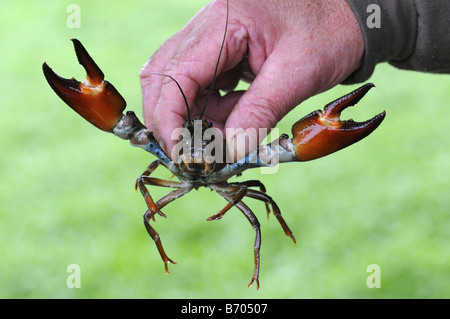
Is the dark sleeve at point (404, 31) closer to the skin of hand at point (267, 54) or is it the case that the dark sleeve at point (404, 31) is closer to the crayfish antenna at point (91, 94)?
the skin of hand at point (267, 54)

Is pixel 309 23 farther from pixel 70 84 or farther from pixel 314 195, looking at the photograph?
pixel 314 195

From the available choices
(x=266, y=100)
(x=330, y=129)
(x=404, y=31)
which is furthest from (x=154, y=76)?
(x=404, y=31)

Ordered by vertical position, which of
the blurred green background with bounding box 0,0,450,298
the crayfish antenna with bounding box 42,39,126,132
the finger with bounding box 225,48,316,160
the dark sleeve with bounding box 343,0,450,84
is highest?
the crayfish antenna with bounding box 42,39,126,132

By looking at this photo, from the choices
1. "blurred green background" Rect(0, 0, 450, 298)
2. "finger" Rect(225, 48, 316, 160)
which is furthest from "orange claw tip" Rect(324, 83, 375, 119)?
"blurred green background" Rect(0, 0, 450, 298)

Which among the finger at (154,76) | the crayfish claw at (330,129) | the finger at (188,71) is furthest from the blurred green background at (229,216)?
the crayfish claw at (330,129)

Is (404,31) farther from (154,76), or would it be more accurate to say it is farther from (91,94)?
(91,94)

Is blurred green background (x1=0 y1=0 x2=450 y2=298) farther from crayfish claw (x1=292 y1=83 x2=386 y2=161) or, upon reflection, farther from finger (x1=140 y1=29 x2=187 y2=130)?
crayfish claw (x1=292 y1=83 x2=386 y2=161)
